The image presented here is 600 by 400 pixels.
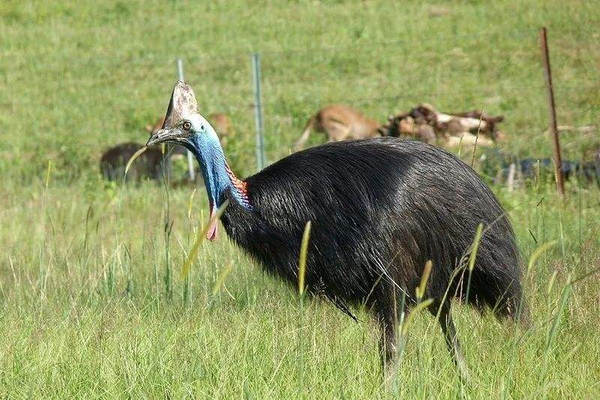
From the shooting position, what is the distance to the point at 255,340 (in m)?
4.29

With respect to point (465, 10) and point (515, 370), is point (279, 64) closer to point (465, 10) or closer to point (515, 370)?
point (465, 10)

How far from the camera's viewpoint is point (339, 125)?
11.5 metres

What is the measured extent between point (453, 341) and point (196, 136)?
131 centimetres

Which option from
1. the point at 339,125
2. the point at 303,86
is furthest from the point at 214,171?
the point at 303,86

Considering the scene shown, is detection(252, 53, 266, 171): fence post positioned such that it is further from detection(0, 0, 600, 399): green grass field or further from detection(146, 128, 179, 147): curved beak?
detection(146, 128, 179, 147): curved beak

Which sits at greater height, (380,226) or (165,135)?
(165,135)

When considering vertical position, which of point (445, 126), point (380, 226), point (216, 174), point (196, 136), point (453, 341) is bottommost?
point (445, 126)

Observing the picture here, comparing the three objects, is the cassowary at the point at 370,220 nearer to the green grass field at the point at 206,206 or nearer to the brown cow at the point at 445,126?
the green grass field at the point at 206,206

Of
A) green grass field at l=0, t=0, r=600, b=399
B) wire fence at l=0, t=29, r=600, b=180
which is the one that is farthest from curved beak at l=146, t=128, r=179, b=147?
wire fence at l=0, t=29, r=600, b=180

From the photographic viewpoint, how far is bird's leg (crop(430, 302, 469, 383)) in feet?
13.0

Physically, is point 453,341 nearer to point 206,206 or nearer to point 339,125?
point 206,206

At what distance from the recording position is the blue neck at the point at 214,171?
4.61 metres

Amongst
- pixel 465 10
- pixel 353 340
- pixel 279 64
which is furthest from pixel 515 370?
pixel 465 10

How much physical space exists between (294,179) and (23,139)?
8.49 m
